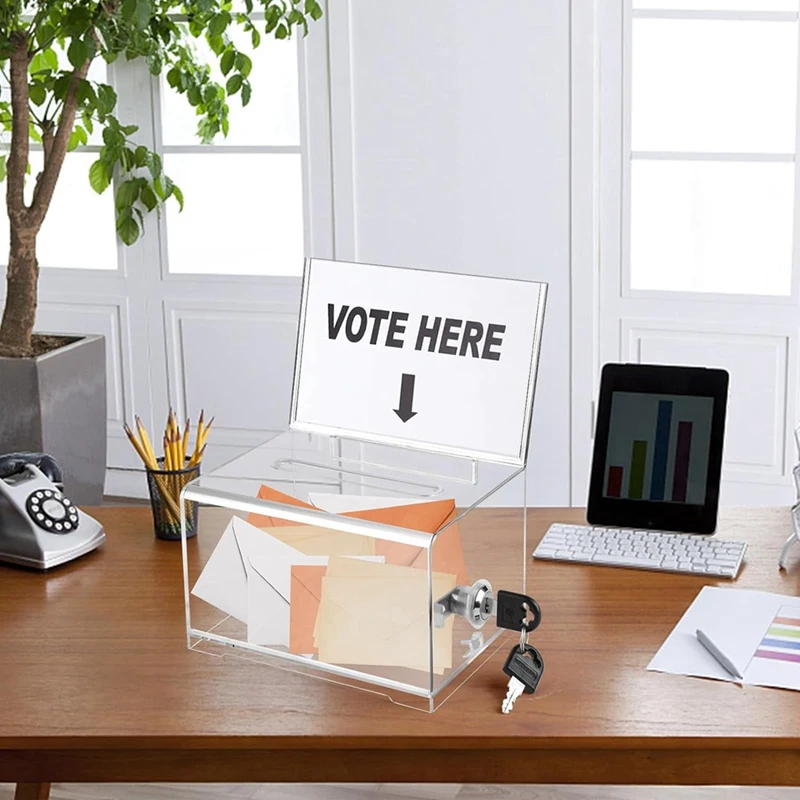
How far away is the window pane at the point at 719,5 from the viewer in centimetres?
379

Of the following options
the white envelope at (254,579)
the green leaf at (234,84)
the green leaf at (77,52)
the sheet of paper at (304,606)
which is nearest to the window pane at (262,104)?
the green leaf at (234,84)

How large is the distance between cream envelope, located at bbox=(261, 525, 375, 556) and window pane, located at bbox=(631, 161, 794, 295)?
8.91 feet

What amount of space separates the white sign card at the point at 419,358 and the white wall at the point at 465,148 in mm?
2260

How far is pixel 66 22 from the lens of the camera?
316 cm

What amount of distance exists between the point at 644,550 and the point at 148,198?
2.79m

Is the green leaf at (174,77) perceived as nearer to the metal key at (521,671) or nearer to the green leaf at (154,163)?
the green leaf at (154,163)

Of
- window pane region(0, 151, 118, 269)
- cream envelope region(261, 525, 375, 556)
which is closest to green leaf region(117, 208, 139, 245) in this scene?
window pane region(0, 151, 118, 269)

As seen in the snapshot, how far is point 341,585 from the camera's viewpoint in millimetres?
1521

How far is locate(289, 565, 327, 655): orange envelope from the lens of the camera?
1546mm

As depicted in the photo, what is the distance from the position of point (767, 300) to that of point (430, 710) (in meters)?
2.79

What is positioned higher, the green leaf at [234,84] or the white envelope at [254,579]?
the green leaf at [234,84]

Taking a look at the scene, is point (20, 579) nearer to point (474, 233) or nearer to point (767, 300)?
point (474, 233)

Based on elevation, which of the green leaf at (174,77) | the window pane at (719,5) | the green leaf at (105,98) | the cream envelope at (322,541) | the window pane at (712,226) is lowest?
the cream envelope at (322,541)

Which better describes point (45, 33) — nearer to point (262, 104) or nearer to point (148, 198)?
point (148, 198)
